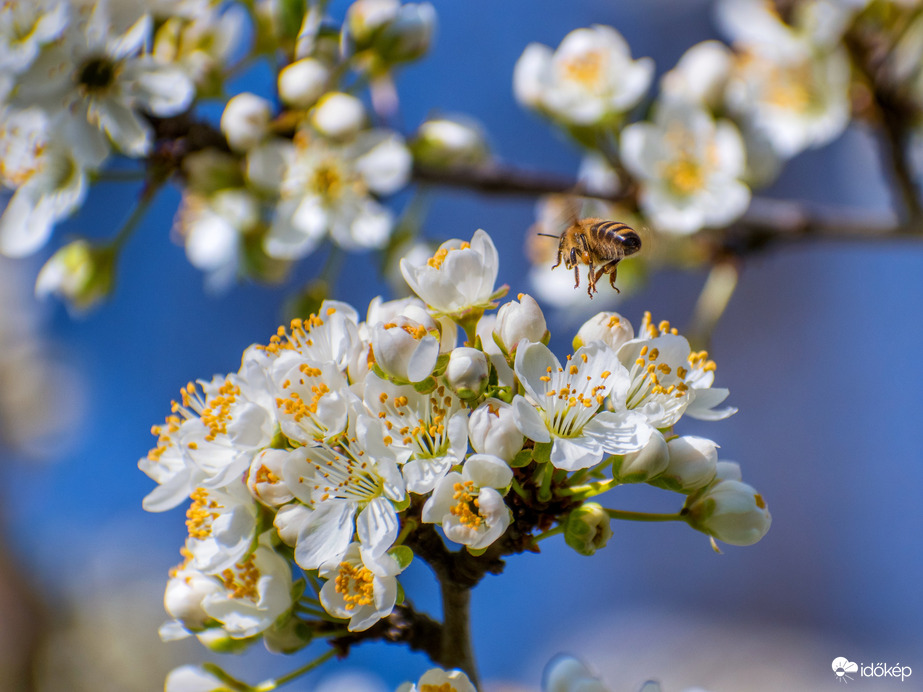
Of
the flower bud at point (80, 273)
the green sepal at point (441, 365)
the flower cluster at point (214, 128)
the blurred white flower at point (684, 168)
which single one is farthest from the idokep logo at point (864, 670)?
the flower bud at point (80, 273)

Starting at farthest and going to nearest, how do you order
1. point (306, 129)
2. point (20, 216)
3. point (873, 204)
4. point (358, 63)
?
point (873, 204) < point (358, 63) < point (306, 129) < point (20, 216)

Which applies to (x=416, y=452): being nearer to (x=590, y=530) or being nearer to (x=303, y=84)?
(x=590, y=530)

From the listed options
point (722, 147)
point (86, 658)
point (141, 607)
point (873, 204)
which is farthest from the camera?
point (873, 204)

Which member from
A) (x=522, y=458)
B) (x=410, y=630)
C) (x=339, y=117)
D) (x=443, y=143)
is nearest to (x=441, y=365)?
(x=522, y=458)

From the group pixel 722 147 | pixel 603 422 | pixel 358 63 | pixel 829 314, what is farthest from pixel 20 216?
pixel 829 314

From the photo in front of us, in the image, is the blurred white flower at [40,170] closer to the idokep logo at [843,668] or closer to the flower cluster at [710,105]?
the flower cluster at [710,105]

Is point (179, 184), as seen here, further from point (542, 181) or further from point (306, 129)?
point (542, 181)
